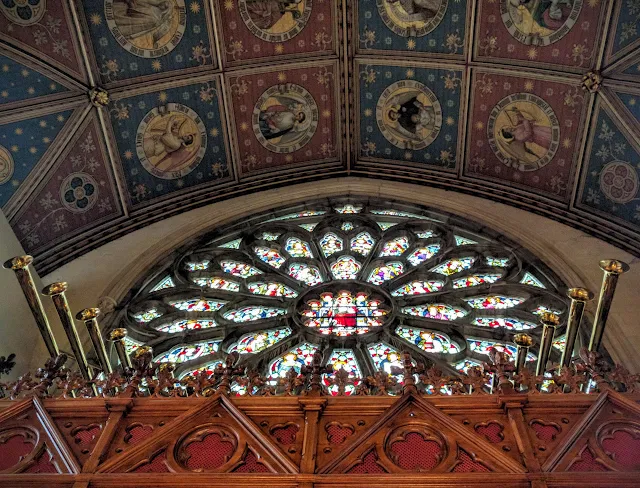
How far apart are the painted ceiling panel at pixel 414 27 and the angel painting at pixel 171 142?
8.59 feet

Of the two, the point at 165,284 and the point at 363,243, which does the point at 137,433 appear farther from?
the point at 363,243

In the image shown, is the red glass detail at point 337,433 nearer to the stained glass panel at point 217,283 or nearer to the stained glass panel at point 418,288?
the stained glass panel at point 418,288

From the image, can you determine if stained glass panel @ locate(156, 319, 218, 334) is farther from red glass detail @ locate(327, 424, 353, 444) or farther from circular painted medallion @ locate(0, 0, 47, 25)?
circular painted medallion @ locate(0, 0, 47, 25)

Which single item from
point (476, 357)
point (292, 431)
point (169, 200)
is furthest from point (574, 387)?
point (169, 200)

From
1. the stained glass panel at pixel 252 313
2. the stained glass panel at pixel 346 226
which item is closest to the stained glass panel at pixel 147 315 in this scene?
the stained glass panel at pixel 252 313

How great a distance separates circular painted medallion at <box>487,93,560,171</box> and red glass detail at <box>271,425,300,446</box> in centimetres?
637

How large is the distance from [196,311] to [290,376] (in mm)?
3419

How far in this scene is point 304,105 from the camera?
10.4 metres

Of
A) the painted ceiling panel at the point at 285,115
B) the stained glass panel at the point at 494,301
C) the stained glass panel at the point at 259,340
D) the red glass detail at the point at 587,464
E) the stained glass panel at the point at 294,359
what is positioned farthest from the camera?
the painted ceiling panel at the point at 285,115

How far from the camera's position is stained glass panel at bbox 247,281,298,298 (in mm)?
8367

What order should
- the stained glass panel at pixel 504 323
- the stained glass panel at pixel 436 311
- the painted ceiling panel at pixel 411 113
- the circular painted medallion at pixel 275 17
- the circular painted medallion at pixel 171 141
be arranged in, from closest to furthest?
1. the stained glass panel at pixel 504 323
2. the stained glass panel at pixel 436 311
3. the circular painted medallion at pixel 275 17
4. the circular painted medallion at pixel 171 141
5. the painted ceiling panel at pixel 411 113

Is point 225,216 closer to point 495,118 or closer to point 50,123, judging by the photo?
point 50,123

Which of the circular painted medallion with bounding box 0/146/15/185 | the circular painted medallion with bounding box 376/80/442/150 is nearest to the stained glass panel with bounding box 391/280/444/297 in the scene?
the circular painted medallion with bounding box 376/80/442/150

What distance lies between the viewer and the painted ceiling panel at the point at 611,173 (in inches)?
336
